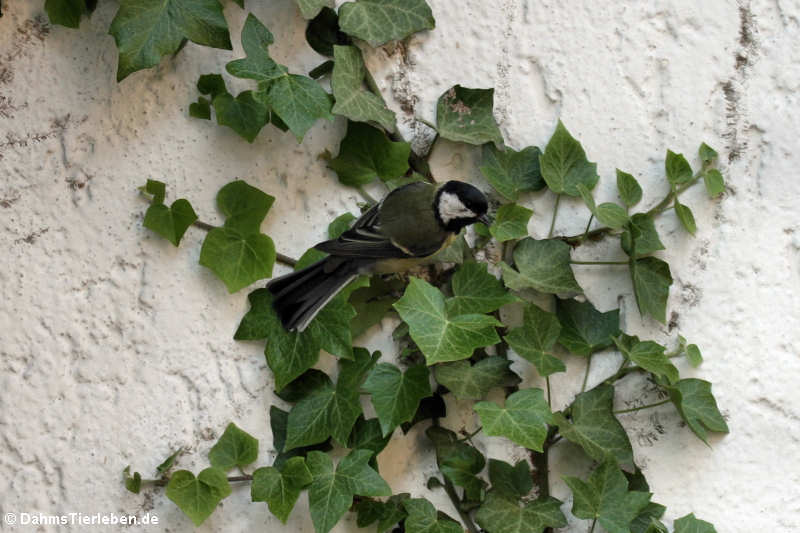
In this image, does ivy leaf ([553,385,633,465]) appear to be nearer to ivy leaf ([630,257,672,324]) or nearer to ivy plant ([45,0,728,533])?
ivy plant ([45,0,728,533])

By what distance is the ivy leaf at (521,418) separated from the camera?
1093 mm

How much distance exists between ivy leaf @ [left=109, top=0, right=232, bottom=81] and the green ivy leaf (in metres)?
0.69

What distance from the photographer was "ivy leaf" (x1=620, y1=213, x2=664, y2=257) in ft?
4.00

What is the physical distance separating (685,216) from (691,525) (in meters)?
0.46

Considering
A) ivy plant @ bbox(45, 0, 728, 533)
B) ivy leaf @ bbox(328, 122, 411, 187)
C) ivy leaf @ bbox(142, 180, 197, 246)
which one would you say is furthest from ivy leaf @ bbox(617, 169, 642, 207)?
ivy leaf @ bbox(142, 180, 197, 246)

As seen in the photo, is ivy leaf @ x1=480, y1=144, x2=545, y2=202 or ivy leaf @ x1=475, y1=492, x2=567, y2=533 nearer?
ivy leaf @ x1=475, y1=492, x2=567, y2=533

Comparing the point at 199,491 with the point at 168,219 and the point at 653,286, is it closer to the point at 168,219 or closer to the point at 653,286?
the point at 168,219

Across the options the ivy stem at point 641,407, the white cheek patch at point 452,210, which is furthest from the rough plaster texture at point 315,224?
the white cheek patch at point 452,210

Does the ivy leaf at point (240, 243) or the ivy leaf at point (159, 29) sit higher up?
the ivy leaf at point (159, 29)

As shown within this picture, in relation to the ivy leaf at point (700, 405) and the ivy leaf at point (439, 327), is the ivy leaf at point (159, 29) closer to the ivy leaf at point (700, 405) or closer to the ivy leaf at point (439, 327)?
the ivy leaf at point (439, 327)

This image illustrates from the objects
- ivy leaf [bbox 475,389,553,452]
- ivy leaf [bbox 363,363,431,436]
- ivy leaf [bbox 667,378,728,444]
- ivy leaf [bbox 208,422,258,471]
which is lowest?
ivy leaf [bbox 667,378,728,444]

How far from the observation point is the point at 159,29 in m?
1.15

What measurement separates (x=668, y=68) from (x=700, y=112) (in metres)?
0.09

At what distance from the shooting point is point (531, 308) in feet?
3.90
